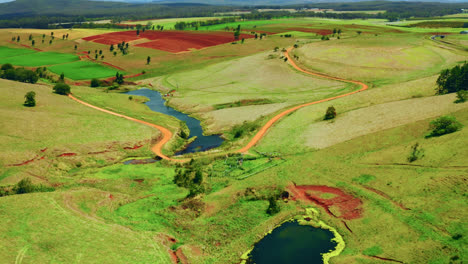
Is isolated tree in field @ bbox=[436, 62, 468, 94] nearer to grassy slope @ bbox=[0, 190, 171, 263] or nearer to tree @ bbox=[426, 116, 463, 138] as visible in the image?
tree @ bbox=[426, 116, 463, 138]

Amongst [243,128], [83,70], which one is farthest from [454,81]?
[83,70]

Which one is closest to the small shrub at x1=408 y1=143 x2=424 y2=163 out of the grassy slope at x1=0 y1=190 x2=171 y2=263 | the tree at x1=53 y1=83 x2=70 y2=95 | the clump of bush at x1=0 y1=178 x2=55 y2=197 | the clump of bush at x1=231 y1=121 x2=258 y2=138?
the clump of bush at x1=231 y1=121 x2=258 y2=138

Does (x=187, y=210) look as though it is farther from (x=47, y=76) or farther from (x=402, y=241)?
(x=47, y=76)

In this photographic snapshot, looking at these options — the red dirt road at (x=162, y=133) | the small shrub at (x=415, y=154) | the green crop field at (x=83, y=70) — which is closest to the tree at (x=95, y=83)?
the green crop field at (x=83, y=70)

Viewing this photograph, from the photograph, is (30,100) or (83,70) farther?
(83,70)

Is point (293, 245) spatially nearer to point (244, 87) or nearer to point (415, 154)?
point (415, 154)

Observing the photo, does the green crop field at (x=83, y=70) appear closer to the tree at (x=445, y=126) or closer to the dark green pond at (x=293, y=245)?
the dark green pond at (x=293, y=245)

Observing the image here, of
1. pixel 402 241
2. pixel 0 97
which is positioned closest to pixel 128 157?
pixel 0 97
